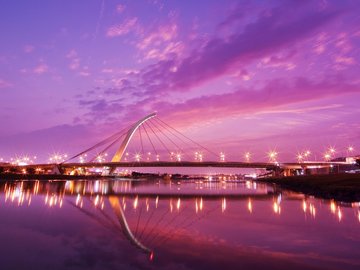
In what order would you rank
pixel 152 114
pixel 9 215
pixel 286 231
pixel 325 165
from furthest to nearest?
1. pixel 325 165
2. pixel 152 114
3. pixel 9 215
4. pixel 286 231

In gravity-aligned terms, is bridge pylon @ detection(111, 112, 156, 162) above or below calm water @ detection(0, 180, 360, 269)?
above

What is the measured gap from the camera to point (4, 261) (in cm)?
921

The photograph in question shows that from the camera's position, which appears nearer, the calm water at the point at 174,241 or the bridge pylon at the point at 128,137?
the calm water at the point at 174,241

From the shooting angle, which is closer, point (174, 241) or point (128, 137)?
point (174, 241)

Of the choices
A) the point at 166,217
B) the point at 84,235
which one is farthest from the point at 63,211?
the point at 84,235

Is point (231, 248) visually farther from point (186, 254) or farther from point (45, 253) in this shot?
point (45, 253)

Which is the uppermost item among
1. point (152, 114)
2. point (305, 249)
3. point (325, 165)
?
point (152, 114)

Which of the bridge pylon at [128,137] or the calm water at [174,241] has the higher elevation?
the bridge pylon at [128,137]

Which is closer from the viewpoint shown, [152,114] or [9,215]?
[9,215]

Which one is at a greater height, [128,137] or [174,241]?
[128,137]

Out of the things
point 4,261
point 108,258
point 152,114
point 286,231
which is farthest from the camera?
point 152,114

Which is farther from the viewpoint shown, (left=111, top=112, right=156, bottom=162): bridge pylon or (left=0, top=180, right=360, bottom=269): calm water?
(left=111, top=112, right=156, bottom=162): bridge pylon

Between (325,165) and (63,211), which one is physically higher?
(325,165)

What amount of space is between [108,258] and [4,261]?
8.62 feet
